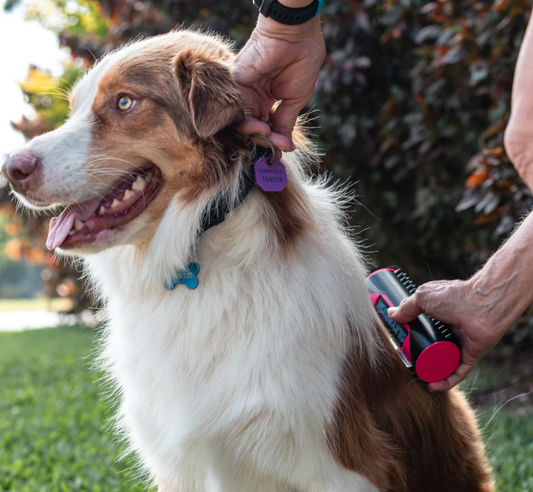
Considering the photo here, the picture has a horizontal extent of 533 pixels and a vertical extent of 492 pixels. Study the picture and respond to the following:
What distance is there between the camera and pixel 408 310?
2328 millimetres

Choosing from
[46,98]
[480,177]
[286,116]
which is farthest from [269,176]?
[46,98]

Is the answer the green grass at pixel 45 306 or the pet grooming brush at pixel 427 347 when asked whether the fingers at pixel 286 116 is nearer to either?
the pet grooming brush at pixel 427 347

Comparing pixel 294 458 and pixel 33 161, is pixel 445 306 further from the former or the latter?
pixel 33 161

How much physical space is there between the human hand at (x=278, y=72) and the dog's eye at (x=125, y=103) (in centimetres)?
40

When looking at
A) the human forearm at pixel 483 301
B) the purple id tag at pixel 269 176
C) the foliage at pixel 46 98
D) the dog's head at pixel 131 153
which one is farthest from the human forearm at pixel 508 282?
the foliage at pixel 46 98

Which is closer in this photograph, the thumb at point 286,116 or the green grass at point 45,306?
the thumb at point 286,116

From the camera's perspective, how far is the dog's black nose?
2.08 meters

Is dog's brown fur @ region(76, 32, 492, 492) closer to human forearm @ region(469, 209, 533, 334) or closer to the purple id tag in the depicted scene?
the purple id tag

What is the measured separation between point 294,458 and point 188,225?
873 millimetres

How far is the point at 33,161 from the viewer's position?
82.1 inches

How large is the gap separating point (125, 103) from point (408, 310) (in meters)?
1.31

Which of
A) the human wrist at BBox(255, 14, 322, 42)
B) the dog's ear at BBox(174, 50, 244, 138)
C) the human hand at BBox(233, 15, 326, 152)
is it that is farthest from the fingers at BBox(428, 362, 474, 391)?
the human wrist at BBox(255, 14, 322, 42)

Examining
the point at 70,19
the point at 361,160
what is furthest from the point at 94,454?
the point at 70,19

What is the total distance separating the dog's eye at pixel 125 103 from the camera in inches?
Answer: 86.5
